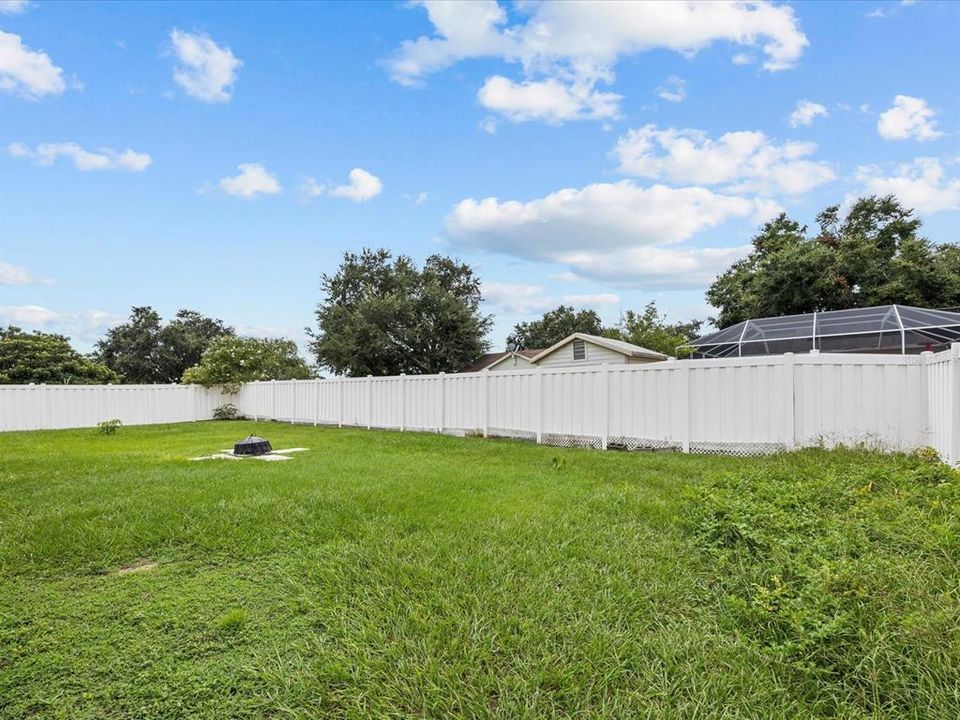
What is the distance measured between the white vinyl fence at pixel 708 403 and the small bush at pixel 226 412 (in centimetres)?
742

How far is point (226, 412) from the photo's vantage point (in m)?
16.1

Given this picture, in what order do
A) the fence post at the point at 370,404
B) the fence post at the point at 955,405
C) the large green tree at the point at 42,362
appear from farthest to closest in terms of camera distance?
the large green tree at the point at 42,362
the fence post at the point at 370,404
the fence post at the point at 955,405

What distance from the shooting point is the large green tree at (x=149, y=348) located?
32.5 meters

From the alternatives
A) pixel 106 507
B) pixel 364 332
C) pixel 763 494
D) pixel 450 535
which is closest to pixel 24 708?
pixel 450 535

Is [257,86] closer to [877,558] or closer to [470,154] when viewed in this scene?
[470,154]

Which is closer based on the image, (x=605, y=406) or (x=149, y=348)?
(x=605, y=406)

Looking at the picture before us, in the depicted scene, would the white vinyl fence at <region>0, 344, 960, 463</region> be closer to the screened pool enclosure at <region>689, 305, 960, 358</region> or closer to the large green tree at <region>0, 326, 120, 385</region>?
the screened pool enclosure at <region>689, 305, 960, 358</region>

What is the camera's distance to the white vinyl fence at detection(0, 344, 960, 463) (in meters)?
5.43

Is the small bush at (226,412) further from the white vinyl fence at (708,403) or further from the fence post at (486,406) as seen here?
the fence post at (486,406)

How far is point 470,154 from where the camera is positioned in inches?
440

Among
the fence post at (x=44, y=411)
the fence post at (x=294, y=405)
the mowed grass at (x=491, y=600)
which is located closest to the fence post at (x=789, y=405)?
the mowed grass at (x=491, y=600)

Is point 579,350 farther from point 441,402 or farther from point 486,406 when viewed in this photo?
point 486,406

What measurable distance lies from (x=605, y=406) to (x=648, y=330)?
2123 centimetres

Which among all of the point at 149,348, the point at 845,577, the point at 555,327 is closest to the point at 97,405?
the point at 845,577
